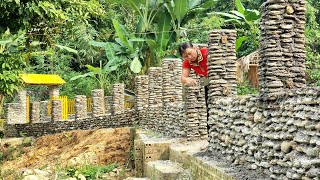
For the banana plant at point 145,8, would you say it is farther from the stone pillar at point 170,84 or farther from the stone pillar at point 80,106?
the stone pillar at point 170,84

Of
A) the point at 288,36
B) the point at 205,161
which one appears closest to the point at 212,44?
the point at 205,161

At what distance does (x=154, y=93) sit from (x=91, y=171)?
4.65 meters

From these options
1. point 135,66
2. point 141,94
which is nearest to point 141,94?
point 141,94

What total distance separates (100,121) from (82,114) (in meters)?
2.74

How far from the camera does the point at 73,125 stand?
27578 mm

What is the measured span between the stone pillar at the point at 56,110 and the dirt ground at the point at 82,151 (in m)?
5.20

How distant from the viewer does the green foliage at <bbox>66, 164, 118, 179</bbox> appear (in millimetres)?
14539

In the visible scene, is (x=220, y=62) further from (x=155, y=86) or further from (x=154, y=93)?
(x=154, y=93)

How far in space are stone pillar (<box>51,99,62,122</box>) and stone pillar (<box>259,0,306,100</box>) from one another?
2256cm

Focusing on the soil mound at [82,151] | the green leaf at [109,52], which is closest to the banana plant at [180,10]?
the green leaf at [109,52]

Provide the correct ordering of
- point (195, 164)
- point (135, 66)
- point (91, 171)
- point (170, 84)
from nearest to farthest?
point (195, 164) < point (91, 171) < point (170, 84) < point (135, 66)

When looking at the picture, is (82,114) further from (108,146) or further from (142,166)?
(142,166)

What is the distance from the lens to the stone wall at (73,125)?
22.1 meters

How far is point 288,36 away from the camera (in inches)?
288
